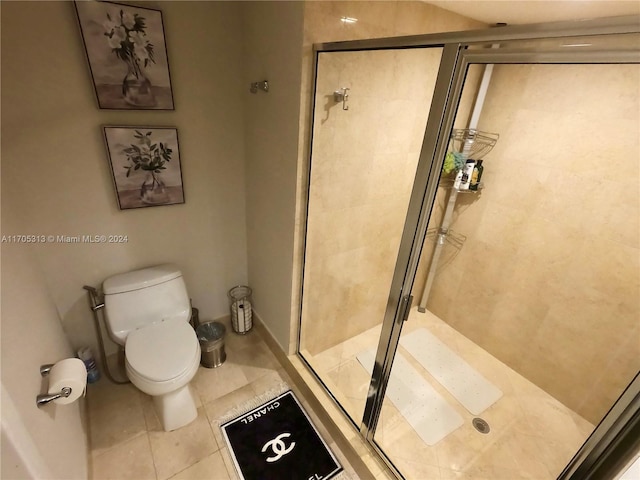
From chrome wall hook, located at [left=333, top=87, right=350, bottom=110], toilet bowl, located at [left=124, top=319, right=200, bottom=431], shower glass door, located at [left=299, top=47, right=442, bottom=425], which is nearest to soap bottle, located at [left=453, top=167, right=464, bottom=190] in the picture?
shower glass door, located at [left=299, top=47, right=442, bottom=425]

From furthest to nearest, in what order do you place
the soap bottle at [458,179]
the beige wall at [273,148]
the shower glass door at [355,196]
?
1. the soap bottle at [458,179]
2. the shower glass door at [355,196]
3. the beige wall at [273,148]

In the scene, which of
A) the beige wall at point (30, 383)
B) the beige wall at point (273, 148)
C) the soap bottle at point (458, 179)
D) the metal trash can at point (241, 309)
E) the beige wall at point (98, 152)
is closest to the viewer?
the beige wall at point (30, 383)

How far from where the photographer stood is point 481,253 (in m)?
2.18

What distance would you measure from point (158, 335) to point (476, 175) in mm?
2279

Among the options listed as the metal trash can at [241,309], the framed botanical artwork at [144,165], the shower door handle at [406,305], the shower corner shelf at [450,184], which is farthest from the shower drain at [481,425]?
the framed botanical artwork at [144,165]

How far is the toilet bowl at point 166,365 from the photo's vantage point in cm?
143

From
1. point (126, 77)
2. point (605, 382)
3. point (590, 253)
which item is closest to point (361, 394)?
point (605, 382)

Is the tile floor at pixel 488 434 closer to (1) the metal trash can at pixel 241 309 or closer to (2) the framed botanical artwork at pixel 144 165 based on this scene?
(1) the metal trash can at pixel 241 309

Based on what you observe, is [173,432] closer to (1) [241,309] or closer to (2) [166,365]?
(2) [166,365]

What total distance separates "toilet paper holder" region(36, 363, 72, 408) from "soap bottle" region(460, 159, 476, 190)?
2356mm

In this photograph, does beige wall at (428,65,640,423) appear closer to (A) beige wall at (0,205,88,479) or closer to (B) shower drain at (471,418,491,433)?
(B) shower drain at (471,418,491,433)

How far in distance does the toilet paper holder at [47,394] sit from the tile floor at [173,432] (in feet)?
2.29

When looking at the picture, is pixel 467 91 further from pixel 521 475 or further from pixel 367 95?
pixel 521 475

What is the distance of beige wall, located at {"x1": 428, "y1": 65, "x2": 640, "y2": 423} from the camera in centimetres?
152
